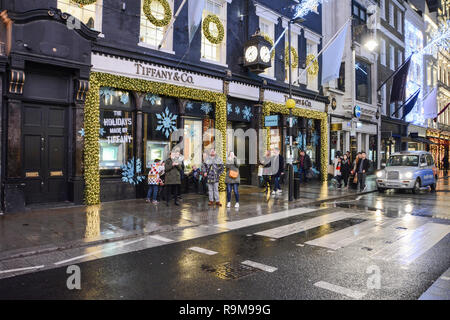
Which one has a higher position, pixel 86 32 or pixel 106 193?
pixel 86 32

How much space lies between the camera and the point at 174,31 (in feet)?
42.7

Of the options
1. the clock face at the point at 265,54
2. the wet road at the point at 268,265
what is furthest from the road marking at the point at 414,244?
the clock face at the point at 265,54

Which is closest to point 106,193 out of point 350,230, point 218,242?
point 218,242

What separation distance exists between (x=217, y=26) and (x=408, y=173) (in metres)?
10.6

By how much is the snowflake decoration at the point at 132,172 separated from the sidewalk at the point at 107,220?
0.75 metres

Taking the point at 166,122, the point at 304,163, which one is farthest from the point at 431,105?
the point at 166,122

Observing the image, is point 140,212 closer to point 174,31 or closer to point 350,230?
point 350,230

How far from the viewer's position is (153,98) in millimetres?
12594

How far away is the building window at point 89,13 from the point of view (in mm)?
10648

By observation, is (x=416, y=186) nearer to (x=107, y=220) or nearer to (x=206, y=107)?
(x=206, y=107)

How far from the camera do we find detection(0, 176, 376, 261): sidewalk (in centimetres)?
649

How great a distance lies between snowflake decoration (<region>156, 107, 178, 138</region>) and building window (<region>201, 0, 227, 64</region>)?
125 inches
